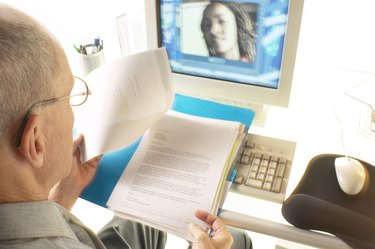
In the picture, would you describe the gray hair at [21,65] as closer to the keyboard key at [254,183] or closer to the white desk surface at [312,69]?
the keyboard key at [254,183]

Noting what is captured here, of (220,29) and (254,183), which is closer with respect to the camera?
(254,183)

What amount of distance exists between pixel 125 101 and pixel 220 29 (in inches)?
12.0

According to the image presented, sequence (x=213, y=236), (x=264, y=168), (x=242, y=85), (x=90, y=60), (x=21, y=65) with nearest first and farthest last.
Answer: (x=21, y=65)
(x=213, y=236)
(x=264, y=168)
(x=242, y=85)
(x=90, y=60)

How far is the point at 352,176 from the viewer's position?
32.2 inches

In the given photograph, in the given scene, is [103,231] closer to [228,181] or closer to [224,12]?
[228,181]

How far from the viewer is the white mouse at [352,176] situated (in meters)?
0.82

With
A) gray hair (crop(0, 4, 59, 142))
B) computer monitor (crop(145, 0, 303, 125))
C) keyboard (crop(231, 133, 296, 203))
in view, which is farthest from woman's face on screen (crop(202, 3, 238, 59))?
gray hair (crop(0, 4, 59, 142))

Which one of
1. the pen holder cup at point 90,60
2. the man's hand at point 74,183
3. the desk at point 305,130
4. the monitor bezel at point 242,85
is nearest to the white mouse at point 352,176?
the desk at point 305,130

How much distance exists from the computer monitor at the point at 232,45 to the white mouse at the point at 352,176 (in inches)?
9.8

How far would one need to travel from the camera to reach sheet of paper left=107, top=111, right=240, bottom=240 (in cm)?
77

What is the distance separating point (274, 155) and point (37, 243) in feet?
1.83

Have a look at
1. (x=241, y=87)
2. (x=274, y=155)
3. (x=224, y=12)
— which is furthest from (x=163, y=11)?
(x=274, y=155)

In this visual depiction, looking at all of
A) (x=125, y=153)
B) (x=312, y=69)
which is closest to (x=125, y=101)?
(x=125, y=153)

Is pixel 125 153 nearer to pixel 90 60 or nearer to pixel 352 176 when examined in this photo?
pixel 90 60
